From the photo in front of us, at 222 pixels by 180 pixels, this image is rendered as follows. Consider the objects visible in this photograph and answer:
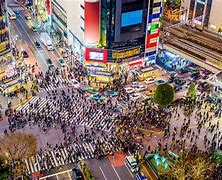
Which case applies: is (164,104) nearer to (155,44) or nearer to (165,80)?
(165,80)

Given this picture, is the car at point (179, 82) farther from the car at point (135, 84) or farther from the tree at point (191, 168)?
the tree at point (191, 168)

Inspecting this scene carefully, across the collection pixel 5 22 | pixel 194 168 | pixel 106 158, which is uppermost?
pixel 5 22

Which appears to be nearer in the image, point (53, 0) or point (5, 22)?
point (5, 22)

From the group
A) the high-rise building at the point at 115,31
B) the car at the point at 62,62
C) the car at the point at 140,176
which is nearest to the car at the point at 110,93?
the high-rise building at the point at 115,31

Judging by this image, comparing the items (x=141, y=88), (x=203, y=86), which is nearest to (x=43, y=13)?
(x=141, y=88)

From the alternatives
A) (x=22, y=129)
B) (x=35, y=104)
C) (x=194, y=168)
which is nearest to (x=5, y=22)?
(x=35, y=104)

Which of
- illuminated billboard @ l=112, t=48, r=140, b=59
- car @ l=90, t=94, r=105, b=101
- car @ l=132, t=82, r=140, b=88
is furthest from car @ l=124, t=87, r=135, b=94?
illuminated billboard @ l=112, t=48, r=140, b=59

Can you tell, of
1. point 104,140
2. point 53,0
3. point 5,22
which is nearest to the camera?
point 104,140

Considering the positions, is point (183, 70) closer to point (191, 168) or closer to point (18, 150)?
point (191, 168)
